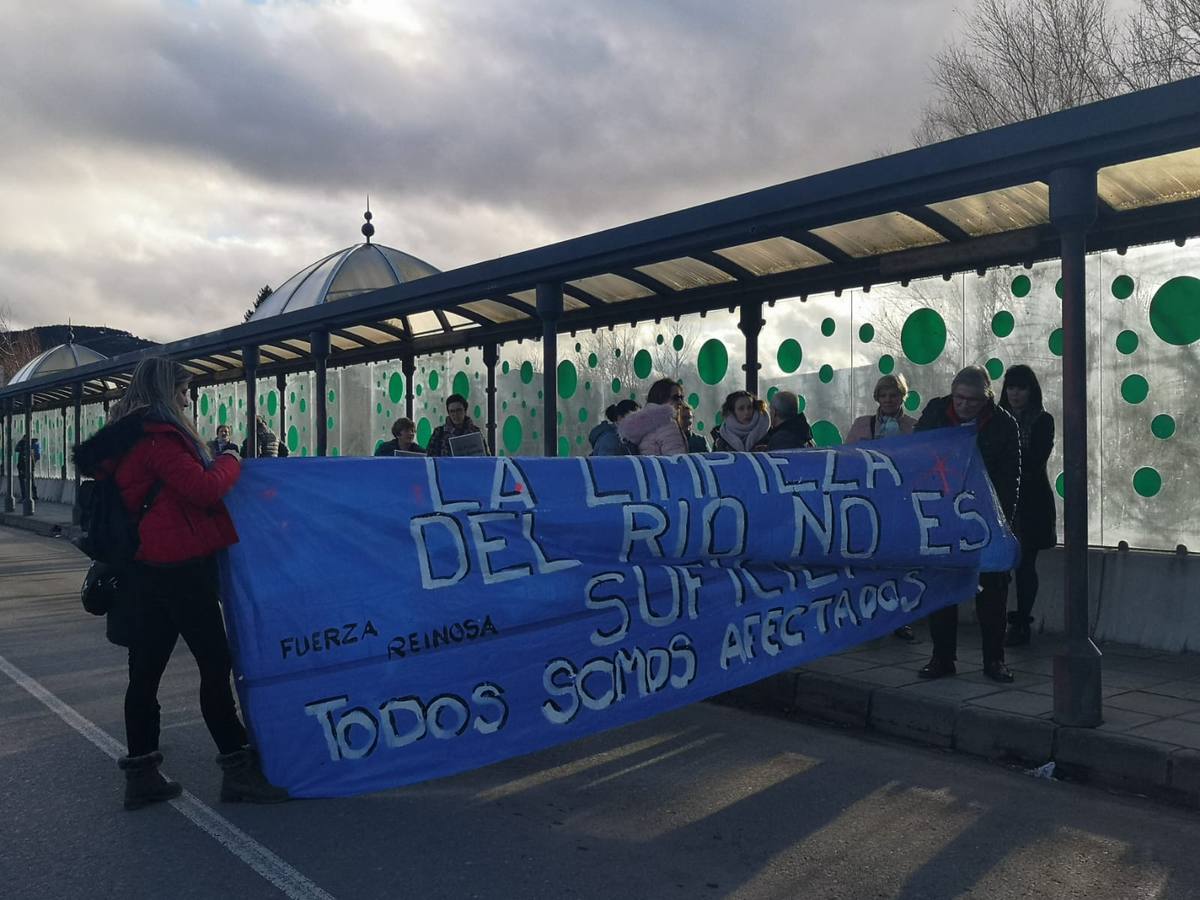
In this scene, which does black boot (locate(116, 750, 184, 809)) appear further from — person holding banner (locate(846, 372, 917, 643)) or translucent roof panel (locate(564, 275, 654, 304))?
translucent roof panel (locate(564, 275, 654, 304))

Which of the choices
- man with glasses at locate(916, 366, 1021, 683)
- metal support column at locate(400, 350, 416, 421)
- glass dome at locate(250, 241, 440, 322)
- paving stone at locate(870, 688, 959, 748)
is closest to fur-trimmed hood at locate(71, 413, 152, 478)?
paving stone at locate(870, 688, 959, 748)

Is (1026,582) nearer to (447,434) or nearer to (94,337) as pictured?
(447,434)

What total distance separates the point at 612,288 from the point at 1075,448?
5.58 metres

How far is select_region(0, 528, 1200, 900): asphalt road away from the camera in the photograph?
163 inches

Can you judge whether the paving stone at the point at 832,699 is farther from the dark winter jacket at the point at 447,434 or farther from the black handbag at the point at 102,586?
the dark winter jacket at the point at 447,434

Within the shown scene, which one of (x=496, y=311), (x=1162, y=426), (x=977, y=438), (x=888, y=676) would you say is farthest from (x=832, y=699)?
(x=496, y=311)

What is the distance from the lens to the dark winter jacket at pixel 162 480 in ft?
16.0

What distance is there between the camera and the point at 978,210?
7.88 meters

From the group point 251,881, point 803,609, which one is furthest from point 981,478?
point 251,881

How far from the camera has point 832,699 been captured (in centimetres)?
678

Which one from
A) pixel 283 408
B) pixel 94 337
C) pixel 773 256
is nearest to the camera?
pixel 773 256

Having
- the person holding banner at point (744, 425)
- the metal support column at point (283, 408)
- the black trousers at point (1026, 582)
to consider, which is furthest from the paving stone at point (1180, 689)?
the metal support column at point (283, 408)

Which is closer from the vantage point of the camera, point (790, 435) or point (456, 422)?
point (790, 435)

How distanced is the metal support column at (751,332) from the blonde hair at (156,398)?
6.30 meters
